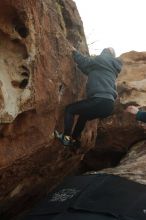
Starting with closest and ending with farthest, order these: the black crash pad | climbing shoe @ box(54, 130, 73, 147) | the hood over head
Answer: the black crash pad → climbing shoe @ box(54, 130, 73, 147) → the hood over head

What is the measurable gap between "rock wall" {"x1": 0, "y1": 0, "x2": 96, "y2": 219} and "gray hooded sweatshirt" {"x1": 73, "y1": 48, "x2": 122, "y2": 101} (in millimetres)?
202

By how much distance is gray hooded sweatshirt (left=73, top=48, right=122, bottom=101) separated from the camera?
669cm

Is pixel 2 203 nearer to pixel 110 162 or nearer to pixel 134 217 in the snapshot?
pixel 134 217

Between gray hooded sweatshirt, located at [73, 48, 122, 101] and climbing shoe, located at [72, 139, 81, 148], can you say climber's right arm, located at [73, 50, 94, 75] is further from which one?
climbing shoe, located at [72, 139, 81, 148]

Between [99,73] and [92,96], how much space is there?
423mm

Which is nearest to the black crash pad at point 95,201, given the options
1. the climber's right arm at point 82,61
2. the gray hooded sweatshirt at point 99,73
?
the gray hooded sweatshirt at point 99,73

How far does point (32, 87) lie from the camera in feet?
19.3

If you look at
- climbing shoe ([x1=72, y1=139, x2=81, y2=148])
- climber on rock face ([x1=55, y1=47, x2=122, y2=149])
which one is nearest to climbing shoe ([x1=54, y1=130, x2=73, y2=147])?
climber on rock face ([x1=55, y1=47, x2=122, y2=149])

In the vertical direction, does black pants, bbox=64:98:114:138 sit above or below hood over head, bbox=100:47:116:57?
below

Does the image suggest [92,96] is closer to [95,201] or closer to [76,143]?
[76,143]

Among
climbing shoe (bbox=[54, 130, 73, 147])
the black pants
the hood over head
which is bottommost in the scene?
climbing shoe (bbox=[54, 130, 73, 147])

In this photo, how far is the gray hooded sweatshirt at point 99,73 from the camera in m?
6.69

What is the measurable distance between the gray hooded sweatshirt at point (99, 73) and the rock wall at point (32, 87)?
20 centimetres

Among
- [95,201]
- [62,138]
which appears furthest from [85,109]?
[95,201]
